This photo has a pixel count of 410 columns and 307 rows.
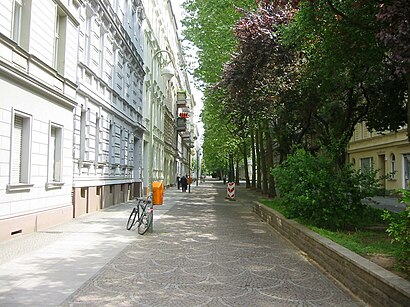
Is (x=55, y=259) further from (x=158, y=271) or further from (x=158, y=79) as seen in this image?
(x=158, y=79)

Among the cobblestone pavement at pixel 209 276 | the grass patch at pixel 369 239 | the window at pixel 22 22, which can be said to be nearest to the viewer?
the cobblestone pavement at pixel 209 276

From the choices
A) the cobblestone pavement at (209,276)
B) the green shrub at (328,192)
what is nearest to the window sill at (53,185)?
the cobblestone pavement at (209,276)

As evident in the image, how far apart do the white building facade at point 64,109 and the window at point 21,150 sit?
0.08ft

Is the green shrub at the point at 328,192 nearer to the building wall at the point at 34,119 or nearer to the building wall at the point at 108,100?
the building wall at the point at 34,119

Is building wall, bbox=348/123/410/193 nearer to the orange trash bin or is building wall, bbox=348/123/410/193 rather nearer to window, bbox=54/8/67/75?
the orange trash bin

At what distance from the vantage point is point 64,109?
1366 centimetres

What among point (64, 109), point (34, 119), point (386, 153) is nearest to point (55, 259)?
point (34, 119)

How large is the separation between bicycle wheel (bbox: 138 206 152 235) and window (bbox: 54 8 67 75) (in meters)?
5.20

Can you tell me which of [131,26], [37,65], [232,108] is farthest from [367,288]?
[131,26]

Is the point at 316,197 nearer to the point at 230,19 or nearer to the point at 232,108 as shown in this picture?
the point at 232,108

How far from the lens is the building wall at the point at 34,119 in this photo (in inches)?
384

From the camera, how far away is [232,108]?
18656mm

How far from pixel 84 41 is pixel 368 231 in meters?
11.9

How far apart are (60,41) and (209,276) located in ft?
31.5
